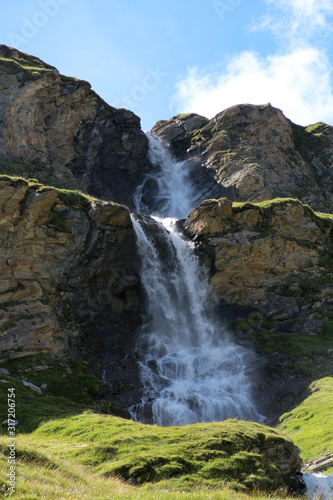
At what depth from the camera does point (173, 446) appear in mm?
13656

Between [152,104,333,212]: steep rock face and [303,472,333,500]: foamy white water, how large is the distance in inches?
1563

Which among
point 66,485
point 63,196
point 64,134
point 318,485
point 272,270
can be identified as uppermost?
point 64,134

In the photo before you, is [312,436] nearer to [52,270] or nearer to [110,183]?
[52,270]

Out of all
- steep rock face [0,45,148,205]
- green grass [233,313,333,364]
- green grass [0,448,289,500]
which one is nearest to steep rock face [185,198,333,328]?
green grass [233,313,333,364]

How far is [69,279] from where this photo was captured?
31141mm

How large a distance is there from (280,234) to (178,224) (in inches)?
406

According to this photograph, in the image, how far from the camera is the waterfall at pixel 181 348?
987 inches

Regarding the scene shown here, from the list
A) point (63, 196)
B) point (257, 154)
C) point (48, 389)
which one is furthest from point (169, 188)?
point (48, 389)

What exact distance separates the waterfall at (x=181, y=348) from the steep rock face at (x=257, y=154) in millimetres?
16932

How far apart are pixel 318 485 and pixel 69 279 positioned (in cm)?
2216

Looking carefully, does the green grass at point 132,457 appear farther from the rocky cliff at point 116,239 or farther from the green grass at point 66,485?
the rocky cliff at point 116,239

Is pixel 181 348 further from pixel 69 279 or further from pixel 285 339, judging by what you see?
pixel 69 279

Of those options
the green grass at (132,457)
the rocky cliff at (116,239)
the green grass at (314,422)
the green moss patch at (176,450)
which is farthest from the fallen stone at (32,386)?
the green grass at (314,422)

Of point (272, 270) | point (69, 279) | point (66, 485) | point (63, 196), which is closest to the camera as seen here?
point (66, 485)
